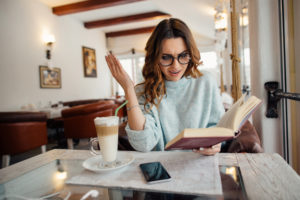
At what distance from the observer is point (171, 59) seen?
1046 mm

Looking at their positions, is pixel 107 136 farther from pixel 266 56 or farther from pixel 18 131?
pixel 18 131

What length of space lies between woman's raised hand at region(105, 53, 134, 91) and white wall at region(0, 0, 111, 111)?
4186 mm

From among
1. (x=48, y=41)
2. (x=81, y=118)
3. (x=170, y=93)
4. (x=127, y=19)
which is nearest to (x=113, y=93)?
Result: (x=127, y=19)

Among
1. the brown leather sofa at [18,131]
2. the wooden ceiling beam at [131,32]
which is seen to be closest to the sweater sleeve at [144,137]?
the brown leather sofa at [18,131]

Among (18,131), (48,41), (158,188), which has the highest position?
(48,41)

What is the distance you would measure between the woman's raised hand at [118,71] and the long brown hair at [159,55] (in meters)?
0.23

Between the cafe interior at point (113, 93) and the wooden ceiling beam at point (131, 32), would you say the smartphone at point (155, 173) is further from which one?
the wooden ceiling beam at point (131, 32)

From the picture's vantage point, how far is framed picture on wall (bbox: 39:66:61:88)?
5.00 metres

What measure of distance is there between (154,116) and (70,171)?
0.51 m

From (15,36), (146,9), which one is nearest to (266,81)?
(15,36)

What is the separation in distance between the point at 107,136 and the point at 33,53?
4.99 meters

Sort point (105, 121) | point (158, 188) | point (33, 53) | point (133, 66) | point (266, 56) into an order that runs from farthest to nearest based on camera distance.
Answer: point (133, 66), point (33, 53), point (266, 56), point (105, 121), point (158, 188)

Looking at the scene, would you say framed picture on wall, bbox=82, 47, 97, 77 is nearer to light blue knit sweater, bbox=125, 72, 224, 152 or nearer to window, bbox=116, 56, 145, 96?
window, bbox=116, 56, 145, 96

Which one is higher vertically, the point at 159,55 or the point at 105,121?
the point at 159,55
